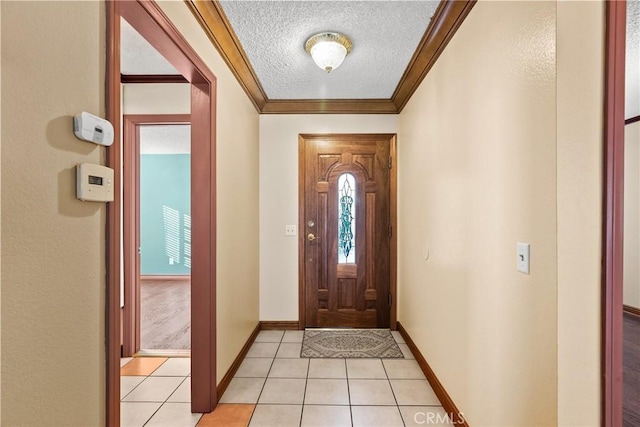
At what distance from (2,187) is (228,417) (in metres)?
1.76

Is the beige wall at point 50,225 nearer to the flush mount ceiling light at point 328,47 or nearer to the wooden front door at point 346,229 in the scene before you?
the flush mount ceiling light at point 328,47

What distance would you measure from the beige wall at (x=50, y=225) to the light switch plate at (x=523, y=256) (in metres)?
1.51

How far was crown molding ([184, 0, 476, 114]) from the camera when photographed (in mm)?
1740

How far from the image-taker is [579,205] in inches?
35.2

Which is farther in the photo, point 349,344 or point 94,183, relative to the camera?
point 349,344

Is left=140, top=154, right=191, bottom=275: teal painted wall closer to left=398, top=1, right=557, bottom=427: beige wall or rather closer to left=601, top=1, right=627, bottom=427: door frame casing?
left=398, top=1, right=557, bottom=427: beige wall

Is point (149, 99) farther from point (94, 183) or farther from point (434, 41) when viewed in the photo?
Result: point (434, 41)

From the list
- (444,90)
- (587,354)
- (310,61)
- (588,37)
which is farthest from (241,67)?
(587,354)

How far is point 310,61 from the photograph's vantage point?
2453mm

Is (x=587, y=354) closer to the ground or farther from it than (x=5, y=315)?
closer to the ground

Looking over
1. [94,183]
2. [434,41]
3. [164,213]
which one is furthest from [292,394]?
[164,213]

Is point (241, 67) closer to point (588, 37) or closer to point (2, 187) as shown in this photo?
point (2, 187)

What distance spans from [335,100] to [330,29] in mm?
1207

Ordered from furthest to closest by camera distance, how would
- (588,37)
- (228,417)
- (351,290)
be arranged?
1. (351,290)
2. (228,417)
3. (588,37)
